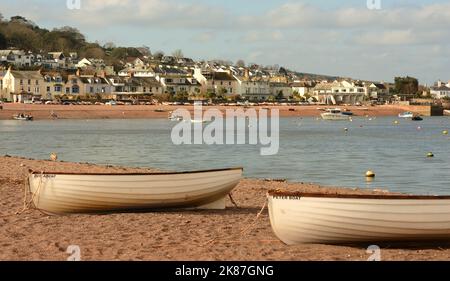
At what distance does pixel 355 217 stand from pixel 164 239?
3643 mm

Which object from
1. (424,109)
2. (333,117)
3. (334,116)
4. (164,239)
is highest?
(164,239)

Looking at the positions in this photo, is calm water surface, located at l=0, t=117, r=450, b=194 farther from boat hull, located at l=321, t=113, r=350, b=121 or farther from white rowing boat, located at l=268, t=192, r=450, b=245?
boat hull, located at l=321, t=113, r=350, b=121

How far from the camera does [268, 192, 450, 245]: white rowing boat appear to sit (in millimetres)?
13195

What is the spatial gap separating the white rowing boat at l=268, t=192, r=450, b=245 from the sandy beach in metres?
0.26

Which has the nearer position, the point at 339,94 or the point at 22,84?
the point at 22,84

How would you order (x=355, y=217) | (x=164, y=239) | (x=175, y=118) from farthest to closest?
1. (x=175, y=118)
2. (x=164, y=239)
3. (x=355, y=217)

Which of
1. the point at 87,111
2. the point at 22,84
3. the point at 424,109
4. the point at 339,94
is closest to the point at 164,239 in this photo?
the point at 87,111

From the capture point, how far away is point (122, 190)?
17000 millimetres

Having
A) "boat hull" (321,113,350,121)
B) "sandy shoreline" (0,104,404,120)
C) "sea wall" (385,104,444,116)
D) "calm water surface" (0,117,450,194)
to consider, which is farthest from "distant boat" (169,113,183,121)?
"sea wall" (385,104,444,116)

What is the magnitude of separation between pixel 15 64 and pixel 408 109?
90238 millimetres

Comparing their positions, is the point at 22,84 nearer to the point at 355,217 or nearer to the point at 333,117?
the point at 333,117

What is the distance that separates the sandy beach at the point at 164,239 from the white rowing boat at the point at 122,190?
0.25m

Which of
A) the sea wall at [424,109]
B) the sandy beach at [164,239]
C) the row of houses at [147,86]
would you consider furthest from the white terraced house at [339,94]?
the sandy beach at [164,239]
